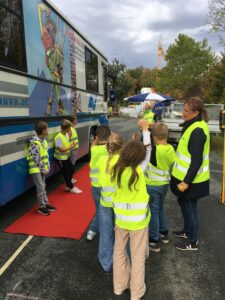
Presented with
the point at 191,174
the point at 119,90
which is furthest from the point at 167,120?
the point at 119,90

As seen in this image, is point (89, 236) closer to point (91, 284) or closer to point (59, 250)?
point (59, 250)

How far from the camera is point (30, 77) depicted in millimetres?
5012

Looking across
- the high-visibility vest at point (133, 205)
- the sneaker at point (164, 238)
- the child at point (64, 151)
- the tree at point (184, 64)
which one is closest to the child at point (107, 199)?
the high-visibility vest at point (133, 205)

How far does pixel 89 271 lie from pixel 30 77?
10.2 ft

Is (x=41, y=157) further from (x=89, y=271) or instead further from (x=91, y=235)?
(x=89, y=271)

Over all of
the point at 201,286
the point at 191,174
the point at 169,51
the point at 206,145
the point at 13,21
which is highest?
the point at 169,51

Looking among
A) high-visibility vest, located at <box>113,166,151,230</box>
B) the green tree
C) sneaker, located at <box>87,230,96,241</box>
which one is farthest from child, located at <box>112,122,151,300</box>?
the green tree

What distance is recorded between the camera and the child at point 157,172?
12.2 ft

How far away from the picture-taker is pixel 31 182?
5176 millimetres

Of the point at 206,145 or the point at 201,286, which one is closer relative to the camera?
the point at 201,286

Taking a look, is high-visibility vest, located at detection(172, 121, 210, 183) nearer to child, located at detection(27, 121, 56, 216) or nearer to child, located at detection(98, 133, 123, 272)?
child, located at detection(98, 133, 123, 272)

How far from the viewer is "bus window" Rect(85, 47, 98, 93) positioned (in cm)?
859

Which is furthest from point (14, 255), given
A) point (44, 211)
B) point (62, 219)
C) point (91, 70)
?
point (91, 70)

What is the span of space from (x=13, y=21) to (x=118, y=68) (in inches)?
1951
